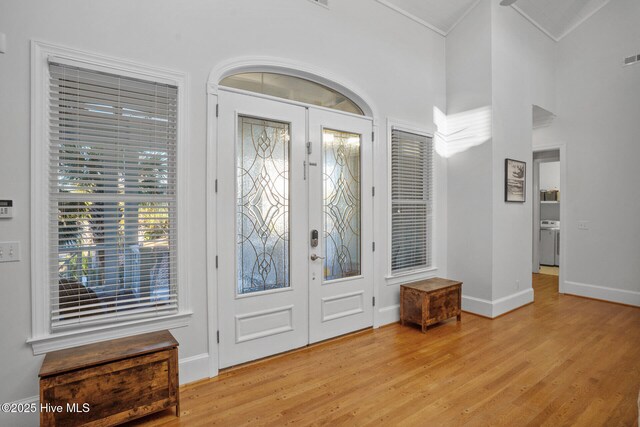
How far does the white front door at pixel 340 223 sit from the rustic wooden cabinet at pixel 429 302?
17.6 inches

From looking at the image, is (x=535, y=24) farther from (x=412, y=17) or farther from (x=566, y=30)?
(x=412, y=17)

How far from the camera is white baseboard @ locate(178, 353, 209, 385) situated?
2.68 m

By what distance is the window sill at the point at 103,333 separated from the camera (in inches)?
86.3

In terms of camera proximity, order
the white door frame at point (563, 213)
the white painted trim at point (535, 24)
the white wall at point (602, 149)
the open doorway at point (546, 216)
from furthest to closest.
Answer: the open doorway at point (546, 216) < the white door frame at point (563, 213) < the white wall at point (602, 149) < the white painted trim at point (535, 24)

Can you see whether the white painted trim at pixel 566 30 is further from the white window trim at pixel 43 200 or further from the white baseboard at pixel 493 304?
the white window trim at pixel 43 200

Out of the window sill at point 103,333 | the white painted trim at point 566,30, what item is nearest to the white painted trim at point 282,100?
the window sill at point 103,333

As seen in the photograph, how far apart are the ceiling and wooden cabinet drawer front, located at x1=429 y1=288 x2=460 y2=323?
3.32m

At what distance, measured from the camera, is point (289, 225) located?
3266 mm

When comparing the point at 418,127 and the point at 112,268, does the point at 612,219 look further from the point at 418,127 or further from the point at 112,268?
the point at 112,268

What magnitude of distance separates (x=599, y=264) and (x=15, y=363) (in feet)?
22.0

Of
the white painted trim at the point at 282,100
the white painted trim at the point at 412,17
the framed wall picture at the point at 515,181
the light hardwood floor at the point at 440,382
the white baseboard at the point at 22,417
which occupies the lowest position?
the light hardwood floor at the point at 440,382

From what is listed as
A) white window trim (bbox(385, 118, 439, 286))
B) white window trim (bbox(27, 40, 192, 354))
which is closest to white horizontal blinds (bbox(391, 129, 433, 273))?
white window trim (bbox(385, 118, 439, 286))

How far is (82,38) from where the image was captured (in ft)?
7.56

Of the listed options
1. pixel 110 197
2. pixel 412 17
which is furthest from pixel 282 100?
pixel 412 17
